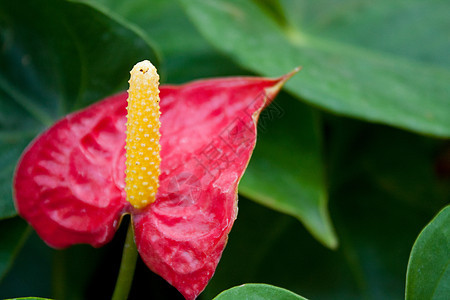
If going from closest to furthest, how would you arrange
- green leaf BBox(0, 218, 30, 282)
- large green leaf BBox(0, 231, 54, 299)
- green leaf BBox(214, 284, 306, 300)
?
1. green leaf BBox(214, 284, 306, 300)
2. green leaf BBox(0, 218, 30, 282)
3. large green leaf BBox(0, 231, 54, 299)

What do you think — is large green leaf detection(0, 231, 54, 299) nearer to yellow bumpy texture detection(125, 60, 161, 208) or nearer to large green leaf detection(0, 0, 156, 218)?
large green leaf detection(0, 0, 156, 218)

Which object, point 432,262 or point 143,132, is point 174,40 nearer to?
point 143,132

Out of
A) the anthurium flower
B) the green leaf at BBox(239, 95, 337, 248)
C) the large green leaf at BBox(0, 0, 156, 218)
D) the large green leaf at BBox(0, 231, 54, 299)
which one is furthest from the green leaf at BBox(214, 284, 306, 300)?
the large green leaf at BBox(0, 231, 54, 299)

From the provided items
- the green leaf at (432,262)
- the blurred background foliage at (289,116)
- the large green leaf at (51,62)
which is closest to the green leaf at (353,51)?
the blurred background foliage at (289,116)

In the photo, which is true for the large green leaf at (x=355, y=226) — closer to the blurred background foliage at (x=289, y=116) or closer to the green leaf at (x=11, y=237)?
the blurred background foliage at (x=289, y=116)

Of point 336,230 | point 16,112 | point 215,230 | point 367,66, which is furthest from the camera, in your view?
point 336,230

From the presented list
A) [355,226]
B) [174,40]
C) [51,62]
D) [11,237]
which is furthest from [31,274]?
[355,226]

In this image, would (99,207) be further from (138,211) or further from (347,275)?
(347,275)

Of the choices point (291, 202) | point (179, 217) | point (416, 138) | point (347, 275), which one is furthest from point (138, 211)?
point (416, 138)
